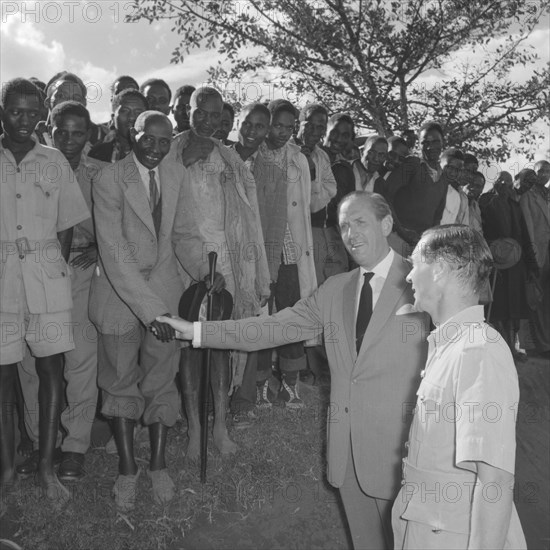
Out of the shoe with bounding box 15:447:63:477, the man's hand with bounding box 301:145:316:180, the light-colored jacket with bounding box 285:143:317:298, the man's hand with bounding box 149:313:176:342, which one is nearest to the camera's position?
the man's hand with bounding box 149:313:176:342

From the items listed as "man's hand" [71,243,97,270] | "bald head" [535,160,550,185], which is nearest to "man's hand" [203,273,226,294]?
"man's hand" [71,243,97,270]

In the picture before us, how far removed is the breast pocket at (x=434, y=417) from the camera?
1.95m

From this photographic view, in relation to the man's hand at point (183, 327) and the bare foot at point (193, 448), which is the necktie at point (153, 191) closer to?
the man's hand at point (183, 327)

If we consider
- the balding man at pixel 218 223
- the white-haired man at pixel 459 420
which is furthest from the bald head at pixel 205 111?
the white-haired man at pixel 459 420

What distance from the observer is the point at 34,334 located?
12.0 feet

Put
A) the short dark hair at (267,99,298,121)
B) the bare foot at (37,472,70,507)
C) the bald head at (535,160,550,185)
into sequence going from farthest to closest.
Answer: the bald head at (535,160,550,185)
the short dark hair at (267,99,298,121)
the bare foot at (37,472,70,507)

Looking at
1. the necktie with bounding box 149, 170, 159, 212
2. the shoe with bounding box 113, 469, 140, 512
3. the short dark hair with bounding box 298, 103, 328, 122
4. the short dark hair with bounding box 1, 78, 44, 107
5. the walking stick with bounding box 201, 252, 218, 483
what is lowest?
the shoe with bounding box 113, 469, 140, 512

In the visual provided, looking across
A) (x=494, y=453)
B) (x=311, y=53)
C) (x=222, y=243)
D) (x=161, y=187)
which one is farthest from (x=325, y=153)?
(x=494, y=453)

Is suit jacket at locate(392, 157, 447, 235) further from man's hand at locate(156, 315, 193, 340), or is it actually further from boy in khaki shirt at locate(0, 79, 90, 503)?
man's hand at locate(156, 315, 193, 340)

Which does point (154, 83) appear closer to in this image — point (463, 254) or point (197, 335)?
point (197, 335)

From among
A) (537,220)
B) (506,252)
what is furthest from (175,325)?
(537,220)

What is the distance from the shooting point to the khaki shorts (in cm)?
355

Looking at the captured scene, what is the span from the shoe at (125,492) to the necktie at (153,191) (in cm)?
151

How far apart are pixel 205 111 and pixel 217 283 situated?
1130 mm
